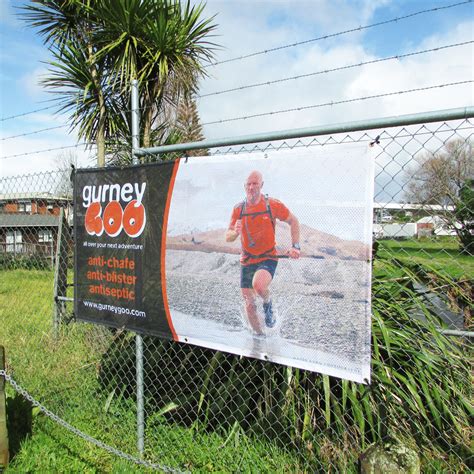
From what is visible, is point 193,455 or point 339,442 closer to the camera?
point 339,442

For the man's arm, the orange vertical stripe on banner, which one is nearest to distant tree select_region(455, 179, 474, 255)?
the man's arm

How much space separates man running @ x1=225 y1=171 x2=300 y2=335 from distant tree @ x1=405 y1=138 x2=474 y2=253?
1.93ft

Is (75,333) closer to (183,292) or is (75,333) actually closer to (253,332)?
(183,292)

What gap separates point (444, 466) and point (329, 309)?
121cm

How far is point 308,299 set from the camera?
196cm

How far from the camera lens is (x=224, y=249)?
224 centimetres

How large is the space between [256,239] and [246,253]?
0.30ft

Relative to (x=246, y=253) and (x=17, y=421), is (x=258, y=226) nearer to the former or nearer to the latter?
(x=246, y=253)

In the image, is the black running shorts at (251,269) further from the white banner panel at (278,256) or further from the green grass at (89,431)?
the green grass at (89,431)

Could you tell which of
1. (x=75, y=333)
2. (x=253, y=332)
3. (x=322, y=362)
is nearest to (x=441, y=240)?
(x=322, y=362)

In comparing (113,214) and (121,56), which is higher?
(121,56)

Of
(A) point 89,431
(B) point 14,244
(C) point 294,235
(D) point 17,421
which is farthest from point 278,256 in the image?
(B) point 14,244

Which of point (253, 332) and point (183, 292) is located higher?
point (183, 292)

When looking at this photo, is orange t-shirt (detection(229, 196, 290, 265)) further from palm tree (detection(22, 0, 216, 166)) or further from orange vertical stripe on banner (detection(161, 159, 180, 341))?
palm tree (detection(22, 0, 216, 166))
